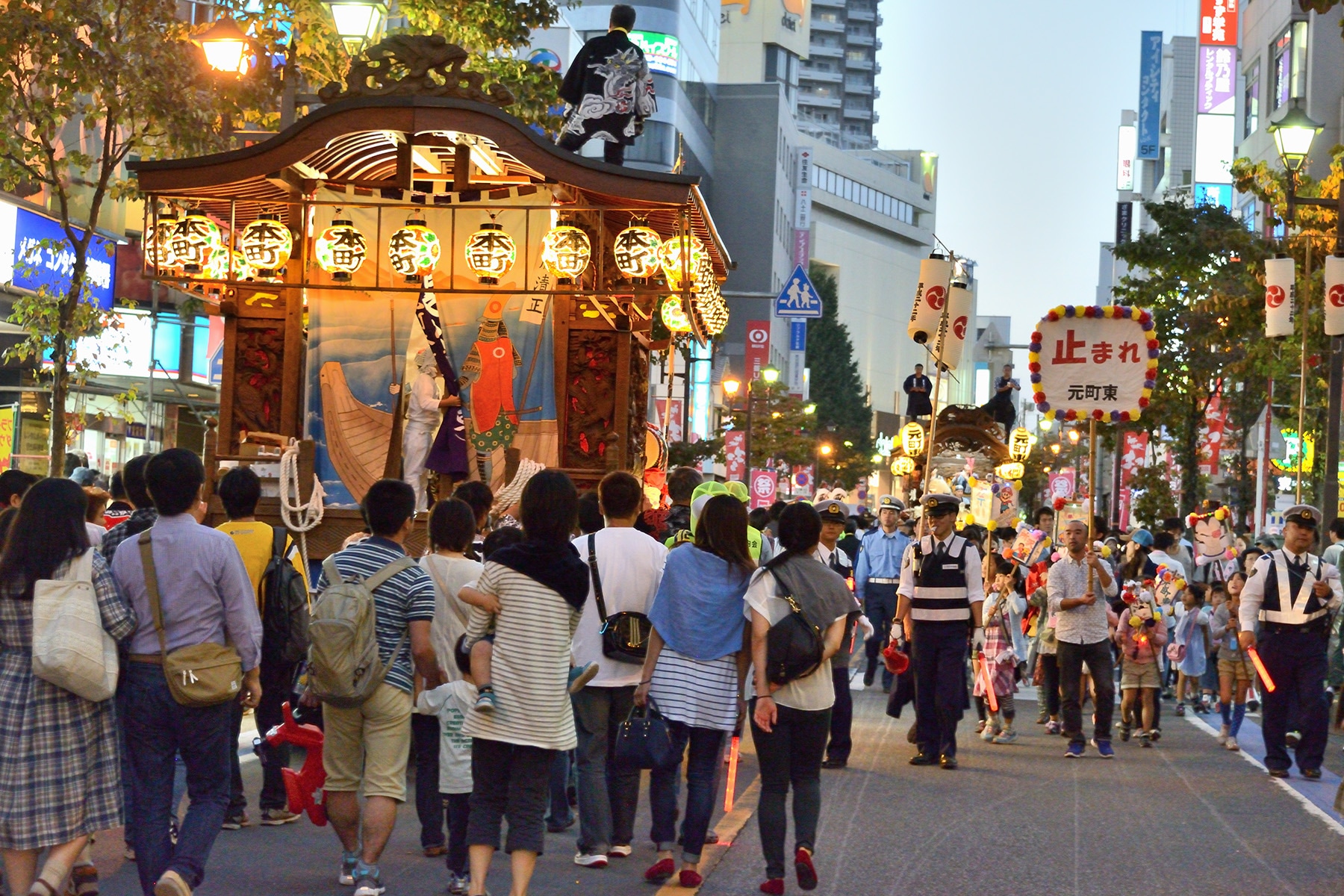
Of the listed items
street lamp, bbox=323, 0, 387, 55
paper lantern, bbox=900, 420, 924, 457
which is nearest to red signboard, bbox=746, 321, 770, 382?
paper lantern, bbox=900, 420, 924, 457

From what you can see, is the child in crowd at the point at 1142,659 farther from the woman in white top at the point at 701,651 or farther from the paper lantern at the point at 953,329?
the woman in white top at the point at 701,651

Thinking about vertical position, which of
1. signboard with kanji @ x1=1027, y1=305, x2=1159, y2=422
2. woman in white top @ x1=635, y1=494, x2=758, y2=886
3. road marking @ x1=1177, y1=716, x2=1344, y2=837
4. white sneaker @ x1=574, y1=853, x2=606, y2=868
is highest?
signboard with kanji @ x1=1027, y1=305, x2=1159, y2=422

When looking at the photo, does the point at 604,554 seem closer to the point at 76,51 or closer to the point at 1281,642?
the point at 1281,642

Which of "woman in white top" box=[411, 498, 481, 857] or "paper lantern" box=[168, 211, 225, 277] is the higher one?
"paper lantern" box=[168, 211, 225, 277]

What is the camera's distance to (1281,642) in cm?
1225

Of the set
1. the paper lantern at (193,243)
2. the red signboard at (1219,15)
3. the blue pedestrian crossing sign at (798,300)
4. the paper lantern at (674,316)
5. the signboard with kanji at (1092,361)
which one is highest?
the red signboard at (1219,15)

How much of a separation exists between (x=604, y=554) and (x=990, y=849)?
275 cm

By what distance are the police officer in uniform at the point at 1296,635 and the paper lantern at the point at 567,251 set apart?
660cm

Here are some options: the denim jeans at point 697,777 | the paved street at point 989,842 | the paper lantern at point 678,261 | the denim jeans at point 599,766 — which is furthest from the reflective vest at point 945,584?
the denim jeans at point 697,777

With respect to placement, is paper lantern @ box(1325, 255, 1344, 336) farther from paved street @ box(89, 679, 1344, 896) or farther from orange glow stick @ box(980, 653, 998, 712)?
paved street @ box(89, 679, 1344, 896)

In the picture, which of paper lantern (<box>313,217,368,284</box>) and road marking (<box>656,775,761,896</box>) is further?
paper lantern (<box>313,217,368,284</box>)

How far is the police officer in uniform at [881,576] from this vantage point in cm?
1853

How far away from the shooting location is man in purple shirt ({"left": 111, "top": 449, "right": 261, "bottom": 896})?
6.30 metres

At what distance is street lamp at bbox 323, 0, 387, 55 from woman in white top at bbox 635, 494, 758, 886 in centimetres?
853
